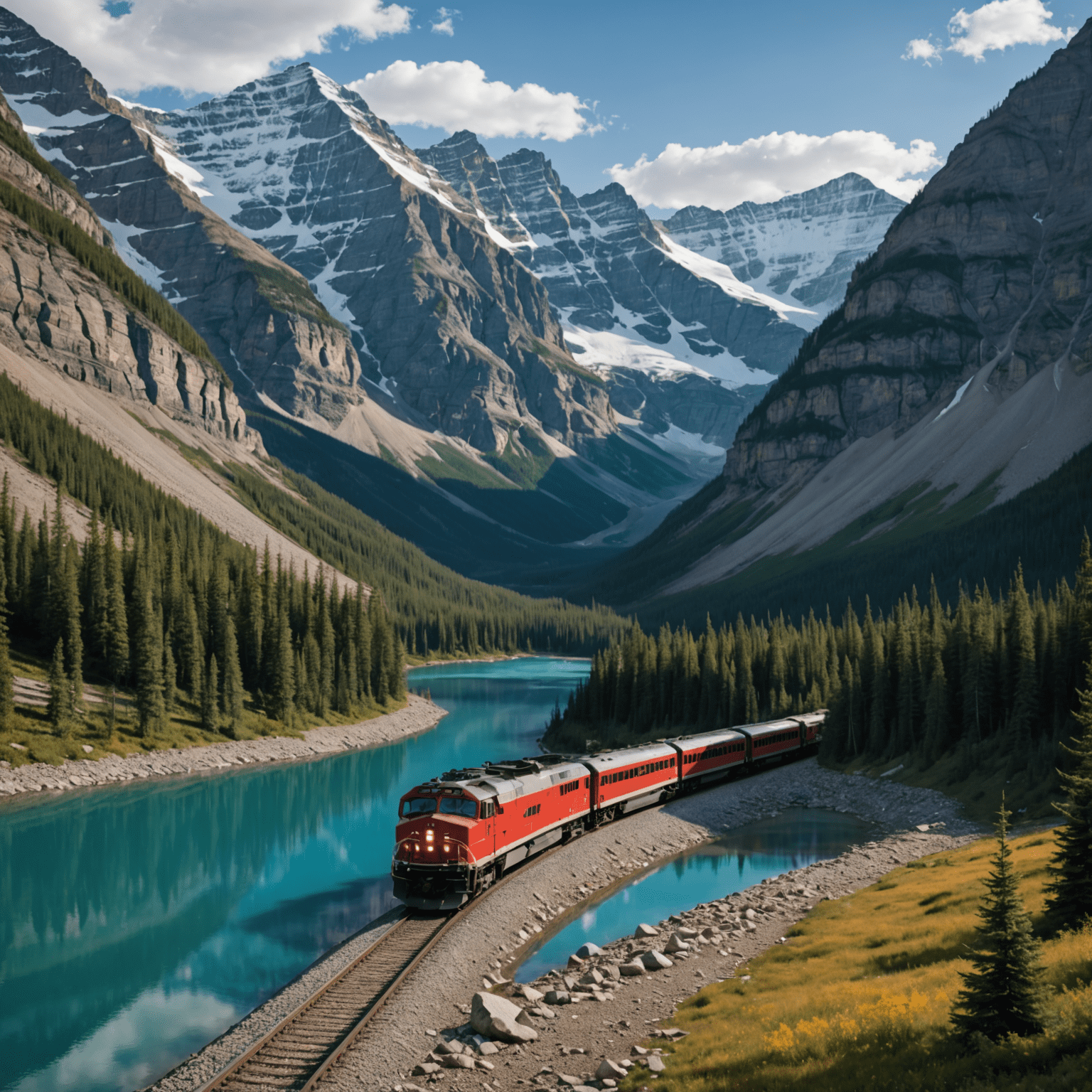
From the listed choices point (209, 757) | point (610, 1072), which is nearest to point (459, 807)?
point (610, 1072)

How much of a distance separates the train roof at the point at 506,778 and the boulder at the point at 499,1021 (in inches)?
465

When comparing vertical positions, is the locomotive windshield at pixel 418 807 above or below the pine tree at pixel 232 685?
above

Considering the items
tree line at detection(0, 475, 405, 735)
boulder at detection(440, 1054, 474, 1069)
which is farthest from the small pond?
tree line at detection(0, 475, 405, 735)

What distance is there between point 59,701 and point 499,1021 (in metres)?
65.0

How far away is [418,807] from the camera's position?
40.8 meters

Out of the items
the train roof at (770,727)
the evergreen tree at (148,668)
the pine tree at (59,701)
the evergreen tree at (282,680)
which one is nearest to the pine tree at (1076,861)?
the train roof at (770,727)

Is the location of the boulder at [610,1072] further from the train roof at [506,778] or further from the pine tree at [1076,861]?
the train roof at [506,778]

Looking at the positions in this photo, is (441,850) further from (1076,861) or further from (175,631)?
(175,631)

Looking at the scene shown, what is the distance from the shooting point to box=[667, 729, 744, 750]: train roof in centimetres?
6956

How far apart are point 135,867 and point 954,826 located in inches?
2003

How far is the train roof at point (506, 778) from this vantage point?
135 feet

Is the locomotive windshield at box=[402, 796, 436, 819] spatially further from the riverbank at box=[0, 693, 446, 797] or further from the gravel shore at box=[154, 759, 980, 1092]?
the riverbank at box=[0, 693, 446, 797]

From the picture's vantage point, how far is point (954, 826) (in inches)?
2351

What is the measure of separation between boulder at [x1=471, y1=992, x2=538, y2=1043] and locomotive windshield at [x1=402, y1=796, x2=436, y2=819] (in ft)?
38.6
